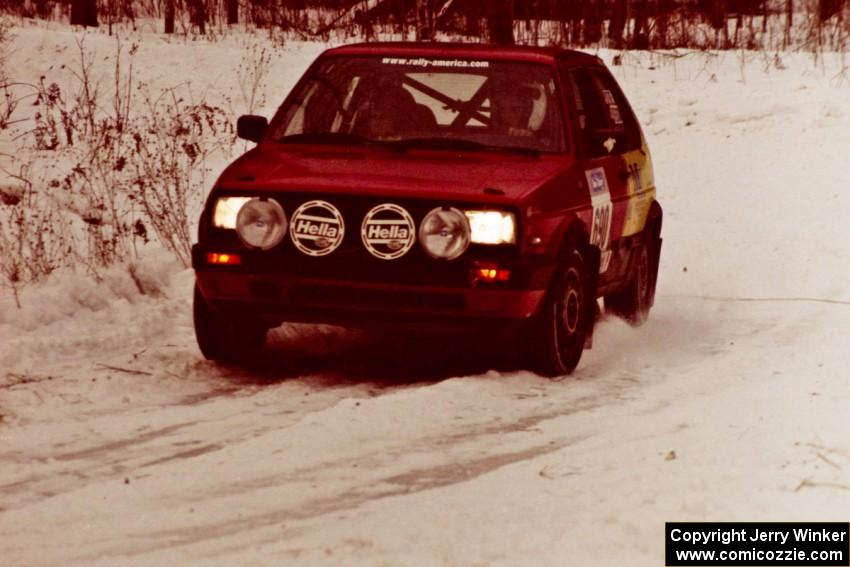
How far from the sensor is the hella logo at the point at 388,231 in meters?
7.80

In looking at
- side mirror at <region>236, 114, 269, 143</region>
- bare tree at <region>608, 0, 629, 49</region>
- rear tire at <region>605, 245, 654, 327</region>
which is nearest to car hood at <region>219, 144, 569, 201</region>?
side mirror at <region>236, 114, 269, 143</region>

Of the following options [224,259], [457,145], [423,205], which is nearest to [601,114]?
[457,145]

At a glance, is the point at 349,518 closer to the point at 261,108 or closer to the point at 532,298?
the point at 532,298

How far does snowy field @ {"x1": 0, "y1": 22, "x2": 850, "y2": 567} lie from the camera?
536 centimetres

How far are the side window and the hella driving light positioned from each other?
1935 millimetres

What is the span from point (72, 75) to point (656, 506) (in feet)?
52.7

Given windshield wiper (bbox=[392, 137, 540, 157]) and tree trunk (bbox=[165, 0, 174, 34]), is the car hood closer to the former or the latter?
windshield wiper (bbox=[392, 137, 540, 157])

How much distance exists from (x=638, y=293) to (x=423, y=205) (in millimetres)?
2938

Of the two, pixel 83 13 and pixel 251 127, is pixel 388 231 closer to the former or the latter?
pixel 251 127

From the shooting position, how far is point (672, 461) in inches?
244

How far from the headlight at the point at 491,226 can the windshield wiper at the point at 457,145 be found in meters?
0.80

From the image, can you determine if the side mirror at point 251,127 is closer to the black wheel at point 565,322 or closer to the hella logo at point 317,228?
the hella logo at point 317,228

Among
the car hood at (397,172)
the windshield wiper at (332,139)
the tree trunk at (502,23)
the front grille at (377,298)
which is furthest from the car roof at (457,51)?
the tree trunk at (502,23)

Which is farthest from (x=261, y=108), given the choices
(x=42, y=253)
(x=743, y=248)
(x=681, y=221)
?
(x=42, y=253)
